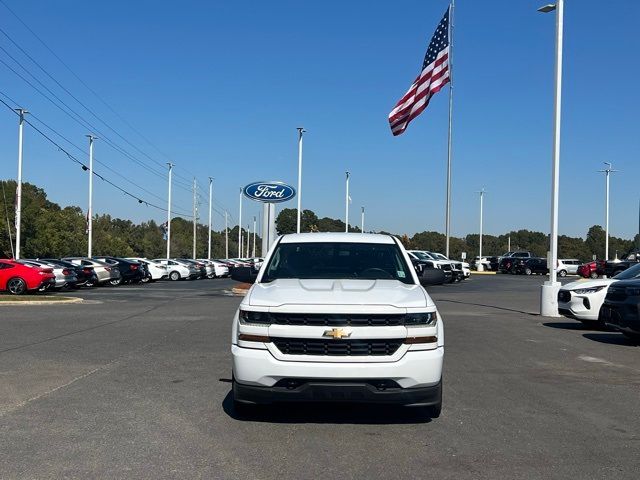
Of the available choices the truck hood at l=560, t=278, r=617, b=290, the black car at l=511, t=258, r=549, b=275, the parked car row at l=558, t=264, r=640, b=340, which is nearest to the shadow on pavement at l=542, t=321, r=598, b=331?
the parked car row at l=558, t=264, r=640, b=340

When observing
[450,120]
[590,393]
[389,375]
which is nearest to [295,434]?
[389,375]

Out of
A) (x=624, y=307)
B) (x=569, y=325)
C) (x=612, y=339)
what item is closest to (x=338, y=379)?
(x=624, y=307)

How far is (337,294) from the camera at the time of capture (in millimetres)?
6023

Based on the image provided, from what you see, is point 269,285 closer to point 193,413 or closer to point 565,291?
point 193,413

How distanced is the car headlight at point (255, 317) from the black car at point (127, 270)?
31.4 meters

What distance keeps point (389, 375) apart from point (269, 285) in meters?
1.61

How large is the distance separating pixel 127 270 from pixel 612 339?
29.0m

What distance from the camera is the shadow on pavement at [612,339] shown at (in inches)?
497

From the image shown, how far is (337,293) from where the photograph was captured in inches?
239

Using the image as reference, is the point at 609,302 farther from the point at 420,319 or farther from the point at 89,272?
the point at 89,272

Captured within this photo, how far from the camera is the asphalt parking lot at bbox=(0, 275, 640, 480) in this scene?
5.13m

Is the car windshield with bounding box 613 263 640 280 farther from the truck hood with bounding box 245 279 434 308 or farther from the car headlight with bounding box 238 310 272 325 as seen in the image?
the car headlight with bounding box 238 310 272 325

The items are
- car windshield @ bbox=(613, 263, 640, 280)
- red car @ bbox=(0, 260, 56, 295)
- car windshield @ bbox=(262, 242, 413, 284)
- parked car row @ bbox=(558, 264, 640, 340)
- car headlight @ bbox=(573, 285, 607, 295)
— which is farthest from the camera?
red car @ bbox=(0, 260, 56, 295)

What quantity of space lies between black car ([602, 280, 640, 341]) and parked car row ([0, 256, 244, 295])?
347 inches
